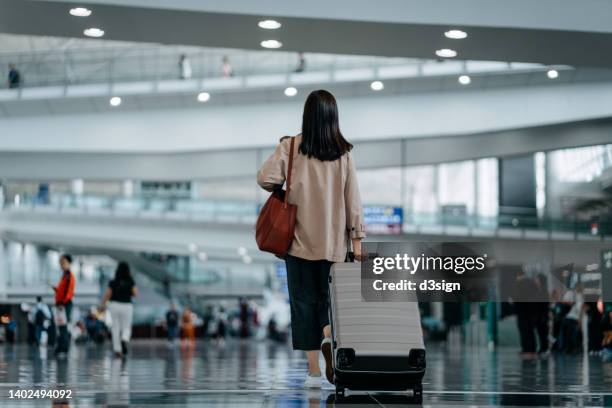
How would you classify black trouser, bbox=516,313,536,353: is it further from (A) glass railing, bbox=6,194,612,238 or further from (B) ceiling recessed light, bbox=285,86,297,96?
(A) glass railing, bbox=6,194,612,238

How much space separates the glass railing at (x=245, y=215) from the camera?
41.0 meters

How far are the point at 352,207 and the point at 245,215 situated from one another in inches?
1402

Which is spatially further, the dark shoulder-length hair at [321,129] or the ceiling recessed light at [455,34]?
the ceiling recessed light at [455,34]

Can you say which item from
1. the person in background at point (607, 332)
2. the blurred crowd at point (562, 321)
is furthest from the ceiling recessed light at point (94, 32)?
the person in background at point (607, 332)

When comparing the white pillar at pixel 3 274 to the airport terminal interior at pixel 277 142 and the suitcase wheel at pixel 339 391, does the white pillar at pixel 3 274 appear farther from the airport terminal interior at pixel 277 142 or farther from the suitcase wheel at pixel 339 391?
the suitcase wheel at pixel 339 391

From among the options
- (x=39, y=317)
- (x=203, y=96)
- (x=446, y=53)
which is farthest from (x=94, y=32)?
(x=39, y=317)

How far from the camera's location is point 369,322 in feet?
20.5

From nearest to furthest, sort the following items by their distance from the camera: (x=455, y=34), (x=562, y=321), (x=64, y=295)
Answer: (x=455, y=34) → (x=64, y=295) → (x=562, y=321)

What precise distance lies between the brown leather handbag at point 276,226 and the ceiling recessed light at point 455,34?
27.5 feet

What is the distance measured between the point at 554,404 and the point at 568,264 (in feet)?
100

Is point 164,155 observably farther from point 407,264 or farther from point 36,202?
point 407,264

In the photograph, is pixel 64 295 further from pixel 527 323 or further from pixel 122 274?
pixel 527 323

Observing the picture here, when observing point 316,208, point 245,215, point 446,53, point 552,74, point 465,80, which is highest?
point 465,80

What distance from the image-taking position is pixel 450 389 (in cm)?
779
